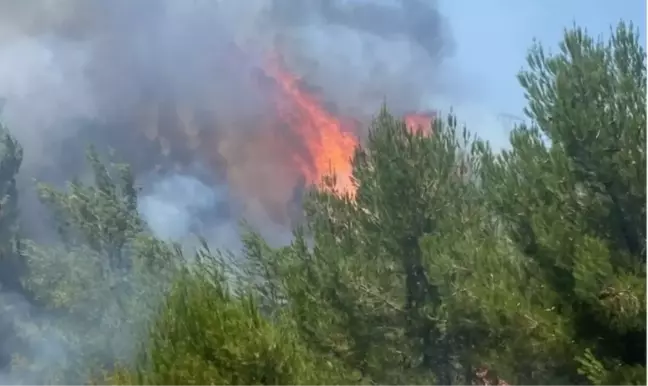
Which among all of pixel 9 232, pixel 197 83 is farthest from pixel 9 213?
pixel 197 83

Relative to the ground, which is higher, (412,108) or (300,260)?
(412,108)

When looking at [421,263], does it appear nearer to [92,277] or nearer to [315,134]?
[315,134]

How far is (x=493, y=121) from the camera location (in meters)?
2.88

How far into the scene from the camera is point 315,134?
9.70 ft

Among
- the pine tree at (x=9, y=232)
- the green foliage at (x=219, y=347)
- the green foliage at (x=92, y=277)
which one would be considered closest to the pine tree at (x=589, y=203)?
the green foliage at (x=219, y=347)

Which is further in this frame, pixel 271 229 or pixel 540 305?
pixel 271 229

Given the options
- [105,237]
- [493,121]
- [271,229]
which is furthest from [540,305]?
[105,237]

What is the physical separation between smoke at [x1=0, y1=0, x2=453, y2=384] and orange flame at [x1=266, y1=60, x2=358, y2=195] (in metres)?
0.04

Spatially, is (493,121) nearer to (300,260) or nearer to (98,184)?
(300,260)

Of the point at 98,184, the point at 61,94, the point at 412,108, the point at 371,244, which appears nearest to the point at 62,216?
the point at 98,184

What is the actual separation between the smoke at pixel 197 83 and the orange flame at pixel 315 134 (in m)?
0.04

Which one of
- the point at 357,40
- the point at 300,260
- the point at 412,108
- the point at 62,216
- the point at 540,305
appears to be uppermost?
the point at 357,40

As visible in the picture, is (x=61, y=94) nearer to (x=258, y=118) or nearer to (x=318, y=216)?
(x=258, y=118)

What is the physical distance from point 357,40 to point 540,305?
3.37ft
